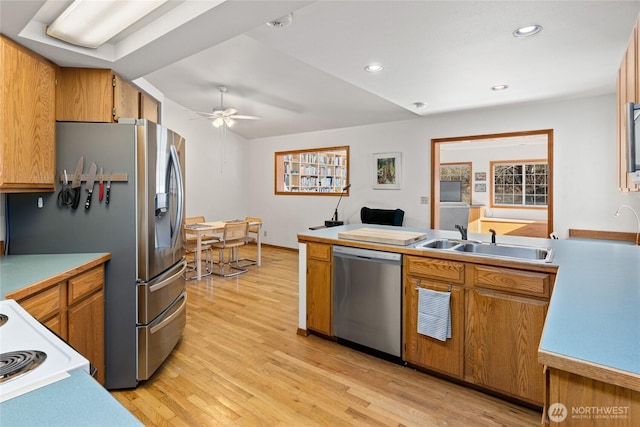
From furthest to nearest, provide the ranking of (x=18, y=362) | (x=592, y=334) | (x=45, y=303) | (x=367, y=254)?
(x=367, y=254) < (x=45, y=303) < (x=592, y=334) < (x=18, y=362)

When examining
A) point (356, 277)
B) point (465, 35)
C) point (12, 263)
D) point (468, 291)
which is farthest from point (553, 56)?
point (12, 263)

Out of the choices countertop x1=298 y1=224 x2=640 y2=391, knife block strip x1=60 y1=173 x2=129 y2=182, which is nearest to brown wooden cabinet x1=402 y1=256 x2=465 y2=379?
countertop x1=298 y1=224 x2=640 y2=391

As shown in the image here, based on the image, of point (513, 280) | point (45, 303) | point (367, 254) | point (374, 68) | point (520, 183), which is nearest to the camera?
point (45, 303)

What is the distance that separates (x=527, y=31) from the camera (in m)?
2.38

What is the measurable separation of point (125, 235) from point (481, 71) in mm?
→ 3273

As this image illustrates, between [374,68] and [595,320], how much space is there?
106 inches

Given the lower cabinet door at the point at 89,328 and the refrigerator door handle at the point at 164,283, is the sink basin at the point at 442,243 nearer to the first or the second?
the refrigerator door handle at the point at 164,283

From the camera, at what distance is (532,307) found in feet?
6.32

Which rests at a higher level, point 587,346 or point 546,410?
point 587,346

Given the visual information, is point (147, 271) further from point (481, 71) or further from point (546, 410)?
point (481, 71)

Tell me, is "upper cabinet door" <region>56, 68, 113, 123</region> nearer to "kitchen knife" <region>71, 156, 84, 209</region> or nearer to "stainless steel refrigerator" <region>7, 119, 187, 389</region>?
"stainless steel refrigerator" <region>7, 119, 187, 389</region>

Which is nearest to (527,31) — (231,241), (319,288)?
(319,288)

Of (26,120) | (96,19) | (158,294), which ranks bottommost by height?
(158,294)

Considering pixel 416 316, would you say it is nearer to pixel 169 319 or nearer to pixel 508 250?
pixel 508 250
